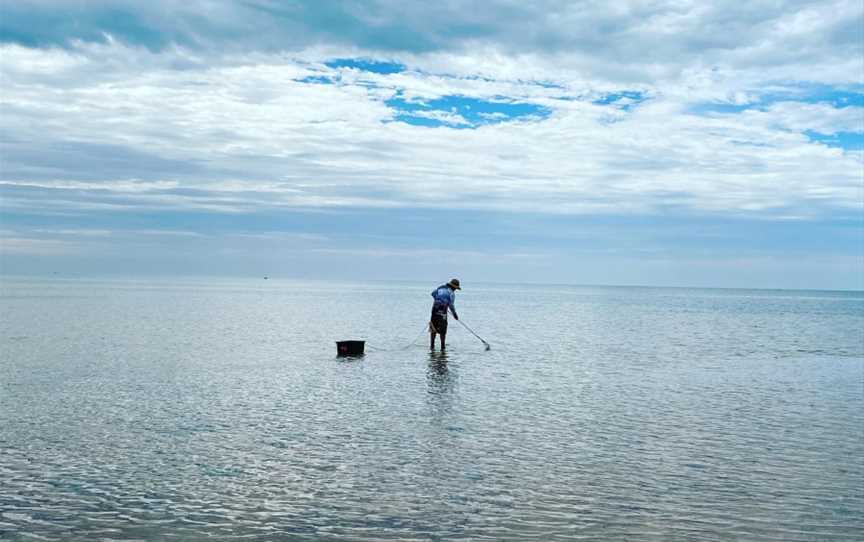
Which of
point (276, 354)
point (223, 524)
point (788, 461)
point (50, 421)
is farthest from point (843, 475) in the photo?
point (276, 354)

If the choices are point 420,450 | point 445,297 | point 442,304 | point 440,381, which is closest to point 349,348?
point 442,304

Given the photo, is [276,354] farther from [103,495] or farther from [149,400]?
[103,495]

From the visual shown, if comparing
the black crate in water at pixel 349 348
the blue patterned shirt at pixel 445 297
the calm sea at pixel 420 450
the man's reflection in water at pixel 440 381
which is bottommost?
the calm sea at pixel 420 450

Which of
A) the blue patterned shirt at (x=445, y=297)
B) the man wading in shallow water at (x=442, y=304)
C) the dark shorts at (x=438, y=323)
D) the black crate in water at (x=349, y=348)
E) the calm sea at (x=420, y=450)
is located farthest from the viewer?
the dark shorts at (x=438, y=323)

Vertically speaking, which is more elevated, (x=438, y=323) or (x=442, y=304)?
(x=442, y=304)

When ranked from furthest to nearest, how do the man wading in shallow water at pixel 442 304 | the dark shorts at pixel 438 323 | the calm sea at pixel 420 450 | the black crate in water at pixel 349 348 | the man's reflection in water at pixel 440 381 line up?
the dark shorts at pixel 438 323 < the man wading in shallow water at pixel 442 304 < the black crate in water at pixel 349 348 < the man's reflection in water at pixel 440 381 < the calm sea at pixel 420 450

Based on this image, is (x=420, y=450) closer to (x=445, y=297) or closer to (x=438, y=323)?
(x=445, y=297)

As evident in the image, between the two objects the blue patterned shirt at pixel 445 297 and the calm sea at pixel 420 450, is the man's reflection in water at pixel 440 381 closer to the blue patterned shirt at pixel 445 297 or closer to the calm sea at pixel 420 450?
the calm sea at pixel 420 450

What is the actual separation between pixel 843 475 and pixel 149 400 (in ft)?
51.2

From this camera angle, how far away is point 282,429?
16.1 metres

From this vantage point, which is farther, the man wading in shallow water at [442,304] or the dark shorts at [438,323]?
the dark shorts at [438,323]

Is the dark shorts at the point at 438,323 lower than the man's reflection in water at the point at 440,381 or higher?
higher

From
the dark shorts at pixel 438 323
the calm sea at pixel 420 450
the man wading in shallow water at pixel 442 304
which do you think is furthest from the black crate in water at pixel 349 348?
the dark shorts at pixel 438 323

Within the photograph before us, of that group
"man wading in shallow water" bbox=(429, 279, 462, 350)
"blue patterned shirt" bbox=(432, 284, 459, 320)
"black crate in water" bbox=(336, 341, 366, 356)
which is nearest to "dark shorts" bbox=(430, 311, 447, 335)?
"man wading in shallow water" bbox=(429, 279, 462, 350)
